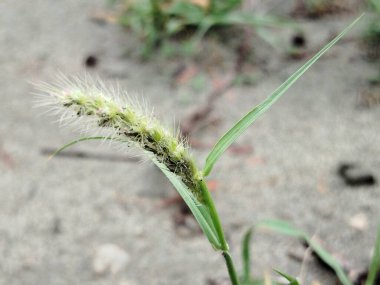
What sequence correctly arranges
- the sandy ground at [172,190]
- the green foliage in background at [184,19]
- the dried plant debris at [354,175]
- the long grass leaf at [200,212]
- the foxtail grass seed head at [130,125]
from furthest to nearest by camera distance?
the green foliage in background at [184,19], the dried plant debris at [354,175], the sandy ground at [172,190], the long grass leaf at [200,212], the foxtail grass seed head at [130,125]

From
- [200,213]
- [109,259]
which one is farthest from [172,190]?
[200,213]

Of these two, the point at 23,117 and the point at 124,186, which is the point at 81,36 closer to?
the point at 23,117

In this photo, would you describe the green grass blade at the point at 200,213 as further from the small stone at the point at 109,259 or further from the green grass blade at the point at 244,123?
the small stone at the point at 109,259

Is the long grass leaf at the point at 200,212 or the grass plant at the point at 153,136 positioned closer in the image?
the grass plant at the point at 153,136

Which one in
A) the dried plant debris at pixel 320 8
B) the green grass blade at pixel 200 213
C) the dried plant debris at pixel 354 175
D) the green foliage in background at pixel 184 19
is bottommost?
the green grass blade at pixel 200 213

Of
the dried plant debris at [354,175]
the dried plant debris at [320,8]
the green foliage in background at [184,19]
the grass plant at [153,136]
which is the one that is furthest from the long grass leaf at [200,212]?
the dried plant debris at [320,8]

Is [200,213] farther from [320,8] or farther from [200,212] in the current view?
[320,8]

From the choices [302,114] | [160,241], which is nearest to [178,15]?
[302,114]
